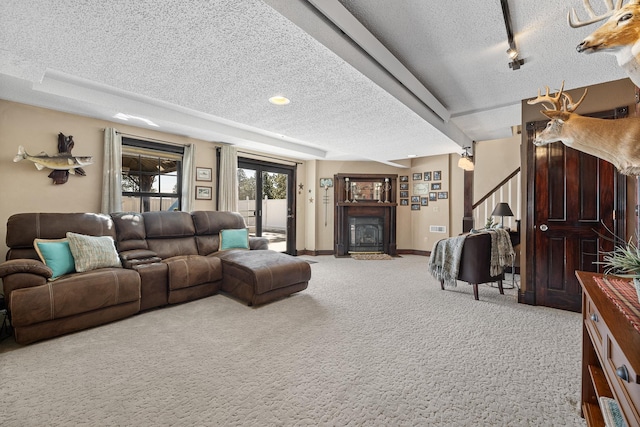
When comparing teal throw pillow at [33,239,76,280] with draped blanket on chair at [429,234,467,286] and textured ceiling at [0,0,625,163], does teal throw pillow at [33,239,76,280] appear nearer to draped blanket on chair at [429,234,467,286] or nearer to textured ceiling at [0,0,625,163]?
textured ceiling at [0,0,625,163]

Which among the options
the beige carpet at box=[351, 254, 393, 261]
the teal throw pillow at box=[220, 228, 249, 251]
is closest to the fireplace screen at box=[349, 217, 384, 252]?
the beige carpet at box=[351, 254, 393, 261]

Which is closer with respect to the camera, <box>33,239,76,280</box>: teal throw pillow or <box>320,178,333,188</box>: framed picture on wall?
<box>33,239,76,280</box>: teal throw pillow

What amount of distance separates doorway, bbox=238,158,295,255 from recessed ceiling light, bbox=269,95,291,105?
2.98m

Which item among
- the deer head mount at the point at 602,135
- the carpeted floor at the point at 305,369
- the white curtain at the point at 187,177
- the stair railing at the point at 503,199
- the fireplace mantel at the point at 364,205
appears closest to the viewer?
the deer head mount at the point at 602,135

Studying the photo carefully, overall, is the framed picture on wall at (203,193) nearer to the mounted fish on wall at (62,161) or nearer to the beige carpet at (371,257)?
the mounted fish on wall at (62,161)

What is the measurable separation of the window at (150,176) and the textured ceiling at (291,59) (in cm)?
65

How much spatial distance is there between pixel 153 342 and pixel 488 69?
3.88m

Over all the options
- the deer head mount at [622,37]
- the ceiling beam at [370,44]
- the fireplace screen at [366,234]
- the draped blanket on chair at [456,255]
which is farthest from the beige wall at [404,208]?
the deer head mount at [622,37]

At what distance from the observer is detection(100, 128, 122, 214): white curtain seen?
12.6 feet

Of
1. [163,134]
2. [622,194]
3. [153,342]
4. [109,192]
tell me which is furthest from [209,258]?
[622,194]

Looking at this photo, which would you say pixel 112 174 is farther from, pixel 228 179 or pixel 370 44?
pixel 370 44

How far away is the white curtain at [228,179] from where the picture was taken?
16.9 ft

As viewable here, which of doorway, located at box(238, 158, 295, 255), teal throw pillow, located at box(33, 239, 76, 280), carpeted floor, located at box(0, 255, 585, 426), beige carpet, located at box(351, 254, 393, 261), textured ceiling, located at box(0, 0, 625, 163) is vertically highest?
textured ceiling, located at box(0, 0, 625, 163)

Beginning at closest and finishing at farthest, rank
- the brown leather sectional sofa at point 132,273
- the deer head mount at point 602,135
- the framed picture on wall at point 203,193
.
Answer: the deer head mount at point 602,135, the brown leather sectional sofa at point 132,273, the framed picture on wall at point 203,193
